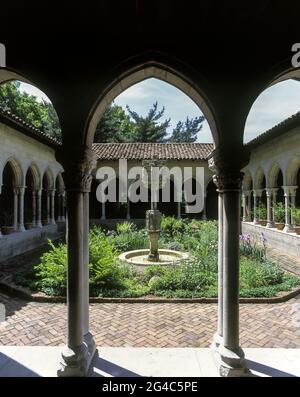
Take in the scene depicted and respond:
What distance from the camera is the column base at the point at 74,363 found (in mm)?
3465

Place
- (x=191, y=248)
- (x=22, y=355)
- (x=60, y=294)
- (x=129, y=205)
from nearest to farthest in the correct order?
(x=22, y=355), (x=60, y=294), (x=191, y=248), (x=129, y=205)

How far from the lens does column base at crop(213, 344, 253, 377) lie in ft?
11.3

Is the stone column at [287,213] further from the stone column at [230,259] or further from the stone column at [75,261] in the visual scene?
the stone column at [75,261]

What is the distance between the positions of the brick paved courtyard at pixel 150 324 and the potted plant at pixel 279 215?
7.59 m

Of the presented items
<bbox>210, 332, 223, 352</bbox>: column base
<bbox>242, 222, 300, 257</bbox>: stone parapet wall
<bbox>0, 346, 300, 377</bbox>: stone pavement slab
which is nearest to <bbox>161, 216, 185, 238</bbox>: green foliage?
<bbox>242, 222, 300, 257</bbox>: stone parapet wall

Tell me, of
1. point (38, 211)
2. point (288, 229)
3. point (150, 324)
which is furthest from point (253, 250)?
point (38, 211)

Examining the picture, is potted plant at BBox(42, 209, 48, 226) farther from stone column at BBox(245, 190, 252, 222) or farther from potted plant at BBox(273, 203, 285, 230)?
stone column at BBox(245, 190, 252, 222)

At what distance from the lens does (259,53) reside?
345 cm

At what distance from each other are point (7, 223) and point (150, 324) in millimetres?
9607

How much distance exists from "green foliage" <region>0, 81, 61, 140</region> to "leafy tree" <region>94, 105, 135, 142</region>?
4.27 m

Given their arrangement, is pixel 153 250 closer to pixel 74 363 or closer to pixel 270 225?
pixel 74 363

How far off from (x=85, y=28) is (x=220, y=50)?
1.65m
